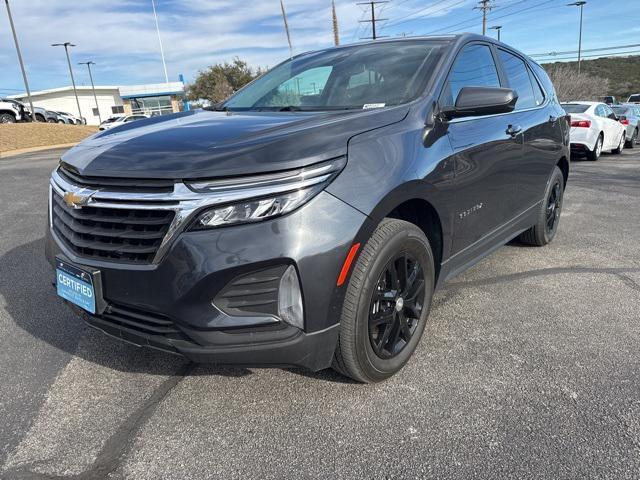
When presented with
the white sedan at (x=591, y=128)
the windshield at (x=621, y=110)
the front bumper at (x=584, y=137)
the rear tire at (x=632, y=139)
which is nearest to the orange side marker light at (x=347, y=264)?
the white sedan at (x=591, y=128)

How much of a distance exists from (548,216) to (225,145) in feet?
12.4

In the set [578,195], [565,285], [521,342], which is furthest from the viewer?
[578,195]

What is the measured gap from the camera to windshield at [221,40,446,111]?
2.89 m

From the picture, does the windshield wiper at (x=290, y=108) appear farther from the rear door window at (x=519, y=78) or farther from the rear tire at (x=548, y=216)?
Answer: the rear tire at (x=548, y=216)

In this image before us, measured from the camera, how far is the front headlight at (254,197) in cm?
193

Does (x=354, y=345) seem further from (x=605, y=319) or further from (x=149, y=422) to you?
(x=605, y=319)

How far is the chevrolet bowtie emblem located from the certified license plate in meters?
0.28

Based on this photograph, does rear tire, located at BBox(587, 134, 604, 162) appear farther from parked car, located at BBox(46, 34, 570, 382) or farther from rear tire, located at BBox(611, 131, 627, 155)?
parked car, located at BBox(46, 34, 570, 382)

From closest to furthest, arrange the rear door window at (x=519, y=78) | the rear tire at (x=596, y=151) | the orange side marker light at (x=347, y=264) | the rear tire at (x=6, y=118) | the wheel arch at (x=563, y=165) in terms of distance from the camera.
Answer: the orange side marker light at (x=347, y=264), the rear door window at (x=519, y=78), the wheel arch at (x=563, y=165), the rear tire at (x=596, y=151), the rear tire at (x=6, y=118)

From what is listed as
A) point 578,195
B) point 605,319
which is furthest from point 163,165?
point 578,195

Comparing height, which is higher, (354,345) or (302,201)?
(302,201)

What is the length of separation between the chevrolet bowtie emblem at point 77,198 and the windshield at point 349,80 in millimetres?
1358

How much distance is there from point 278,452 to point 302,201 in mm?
1070

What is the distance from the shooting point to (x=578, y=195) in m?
7.60
